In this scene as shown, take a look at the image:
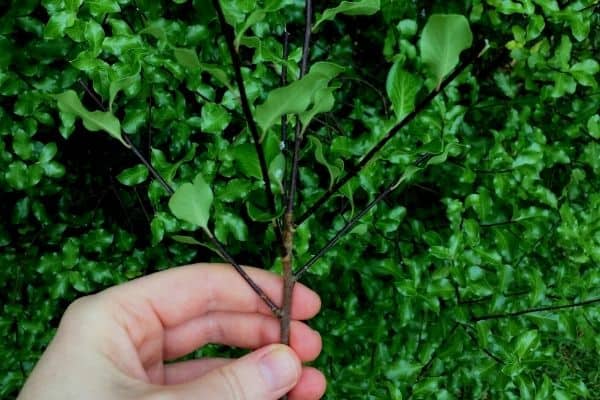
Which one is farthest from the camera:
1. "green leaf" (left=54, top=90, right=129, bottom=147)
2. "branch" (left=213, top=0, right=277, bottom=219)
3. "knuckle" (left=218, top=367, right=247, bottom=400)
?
"knuckle" (left=218, top=367, right=247, bottom=400)

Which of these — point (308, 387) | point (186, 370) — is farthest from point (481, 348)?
point (186, 370)

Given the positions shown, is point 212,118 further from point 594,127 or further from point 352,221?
point 594,127

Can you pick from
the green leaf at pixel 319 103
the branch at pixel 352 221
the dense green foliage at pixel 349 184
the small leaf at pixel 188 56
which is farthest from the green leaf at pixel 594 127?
the small leaf at pixel 188 56

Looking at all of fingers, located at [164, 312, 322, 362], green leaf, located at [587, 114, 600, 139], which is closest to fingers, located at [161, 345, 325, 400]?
fingers, located at [164, 312, 322, 362]

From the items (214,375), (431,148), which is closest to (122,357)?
(214,375)

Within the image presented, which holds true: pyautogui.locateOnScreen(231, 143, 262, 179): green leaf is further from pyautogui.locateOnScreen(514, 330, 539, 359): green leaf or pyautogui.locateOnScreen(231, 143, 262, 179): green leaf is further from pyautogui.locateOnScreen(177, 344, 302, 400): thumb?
pyautogui.locateOnScreen(514, 330, 539, 359): green leaf

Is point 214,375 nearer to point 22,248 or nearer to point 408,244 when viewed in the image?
point 408,244
